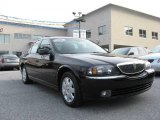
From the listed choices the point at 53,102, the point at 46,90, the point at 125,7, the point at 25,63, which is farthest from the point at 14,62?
the point at 125,7

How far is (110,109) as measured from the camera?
434 centimetres

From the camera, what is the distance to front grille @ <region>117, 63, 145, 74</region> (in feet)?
13.9

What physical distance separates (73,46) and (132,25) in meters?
33.0

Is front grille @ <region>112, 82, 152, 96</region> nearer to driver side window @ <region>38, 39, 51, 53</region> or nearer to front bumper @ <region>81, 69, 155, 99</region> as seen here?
front bumper @ <region>81, 69, 155, 99</region>

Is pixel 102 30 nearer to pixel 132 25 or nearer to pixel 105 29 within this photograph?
pixel 105 29

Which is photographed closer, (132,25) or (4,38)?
(132,25)

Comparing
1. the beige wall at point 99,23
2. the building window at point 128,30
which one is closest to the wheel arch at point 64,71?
the beige wall at point 99,23

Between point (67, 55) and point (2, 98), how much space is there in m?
1.90

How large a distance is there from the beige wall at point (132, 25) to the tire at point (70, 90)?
29.3 metres

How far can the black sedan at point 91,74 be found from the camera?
4.12 metres

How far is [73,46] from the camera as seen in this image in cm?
568

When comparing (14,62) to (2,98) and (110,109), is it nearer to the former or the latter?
(2,98)

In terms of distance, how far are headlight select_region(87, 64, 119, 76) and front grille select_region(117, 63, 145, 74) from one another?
0.14m

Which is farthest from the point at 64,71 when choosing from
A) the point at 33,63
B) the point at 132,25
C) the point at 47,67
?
the point at 132,25
